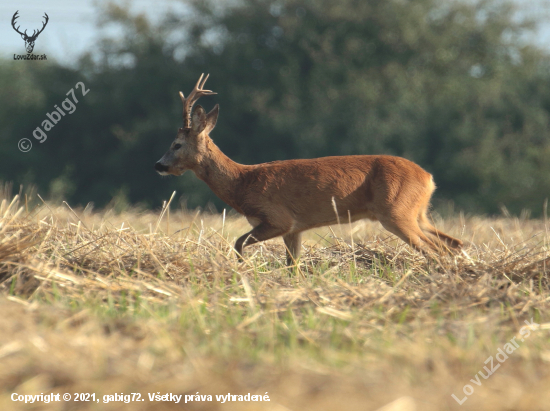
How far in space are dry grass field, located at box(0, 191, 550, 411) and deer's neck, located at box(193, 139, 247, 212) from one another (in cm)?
169

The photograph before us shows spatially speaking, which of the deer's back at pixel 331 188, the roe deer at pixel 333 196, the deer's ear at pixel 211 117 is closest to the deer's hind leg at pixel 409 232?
the roe deer at pixel 333 196

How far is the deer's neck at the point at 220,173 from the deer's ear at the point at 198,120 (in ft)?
0.54

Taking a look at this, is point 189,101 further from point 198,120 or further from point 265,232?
point 265,232

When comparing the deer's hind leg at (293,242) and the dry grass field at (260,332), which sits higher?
the dry grass field at (260,332)

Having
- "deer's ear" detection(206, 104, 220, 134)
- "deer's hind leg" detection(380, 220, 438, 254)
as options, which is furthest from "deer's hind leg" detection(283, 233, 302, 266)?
"deer's ear" detection(206, 104, 220, 134)

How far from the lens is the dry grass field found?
2129mm

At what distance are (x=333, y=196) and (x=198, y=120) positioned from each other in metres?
1.70

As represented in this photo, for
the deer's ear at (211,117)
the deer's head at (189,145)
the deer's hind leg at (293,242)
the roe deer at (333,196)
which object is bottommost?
the deer's hind leg at (293,242)

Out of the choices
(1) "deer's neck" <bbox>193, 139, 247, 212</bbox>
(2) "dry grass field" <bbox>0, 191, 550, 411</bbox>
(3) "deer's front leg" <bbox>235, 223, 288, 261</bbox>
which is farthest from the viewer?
(1) "deer's neck" <bbox>193, 139, 247, 212</bbox>

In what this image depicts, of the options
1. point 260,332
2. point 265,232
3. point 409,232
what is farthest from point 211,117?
point 260,332

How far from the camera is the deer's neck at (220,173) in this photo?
21.8ft

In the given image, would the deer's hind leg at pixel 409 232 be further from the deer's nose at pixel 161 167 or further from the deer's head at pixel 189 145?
the deer's nose at pixel 161 167

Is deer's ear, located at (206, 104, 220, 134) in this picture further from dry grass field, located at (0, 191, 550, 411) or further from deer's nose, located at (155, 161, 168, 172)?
dry grass field, located at (0, 191, 550, 411)

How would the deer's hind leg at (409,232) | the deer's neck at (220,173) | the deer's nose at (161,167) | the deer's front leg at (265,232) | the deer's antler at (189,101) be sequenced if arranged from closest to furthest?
1. the deer's hind leg at (409,232)
2. the deer's front leg at (265,232)
3. the deer's neck at (220,173)
4. the deer's antler at (189,101)
5. the deer's nose at (161,167)
